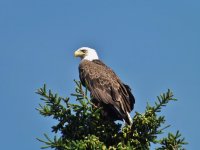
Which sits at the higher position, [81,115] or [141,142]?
[81,115]

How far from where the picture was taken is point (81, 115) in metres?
6.85

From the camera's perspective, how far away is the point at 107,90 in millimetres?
8875

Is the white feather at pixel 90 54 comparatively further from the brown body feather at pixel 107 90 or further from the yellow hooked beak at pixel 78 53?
the brown body feather at pixel 107 90

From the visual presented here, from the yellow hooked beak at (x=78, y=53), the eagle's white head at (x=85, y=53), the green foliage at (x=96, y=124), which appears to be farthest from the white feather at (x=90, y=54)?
the green foliage at (x=96, y=124)

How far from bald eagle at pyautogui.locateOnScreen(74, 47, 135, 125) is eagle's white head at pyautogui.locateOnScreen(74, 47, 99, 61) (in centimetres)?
64

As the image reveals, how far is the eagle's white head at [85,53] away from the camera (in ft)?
36.1

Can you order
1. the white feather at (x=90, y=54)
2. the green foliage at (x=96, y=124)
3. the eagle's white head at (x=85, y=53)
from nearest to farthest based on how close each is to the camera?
the green foliage at (x=96, y=124) → the white feather at (x=90, y=54) → the eagle's white head at (x=85, y=53)

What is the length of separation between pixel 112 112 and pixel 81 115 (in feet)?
4.57

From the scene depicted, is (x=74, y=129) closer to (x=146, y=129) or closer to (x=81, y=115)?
(x=81, y=115)

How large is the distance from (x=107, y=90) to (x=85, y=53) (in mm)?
2451

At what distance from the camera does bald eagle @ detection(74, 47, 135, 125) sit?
8141 millimetres

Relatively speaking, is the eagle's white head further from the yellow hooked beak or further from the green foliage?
the green foliage

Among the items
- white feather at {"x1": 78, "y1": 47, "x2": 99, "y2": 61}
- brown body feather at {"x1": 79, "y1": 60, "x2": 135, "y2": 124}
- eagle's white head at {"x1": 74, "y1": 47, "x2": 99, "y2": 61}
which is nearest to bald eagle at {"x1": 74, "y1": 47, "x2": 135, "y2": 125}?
brown body feather at {"x1": 79, "y1": 60, "x2": 135, "y2": 124}

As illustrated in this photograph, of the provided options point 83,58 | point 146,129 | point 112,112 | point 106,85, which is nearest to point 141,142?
point 146,129
